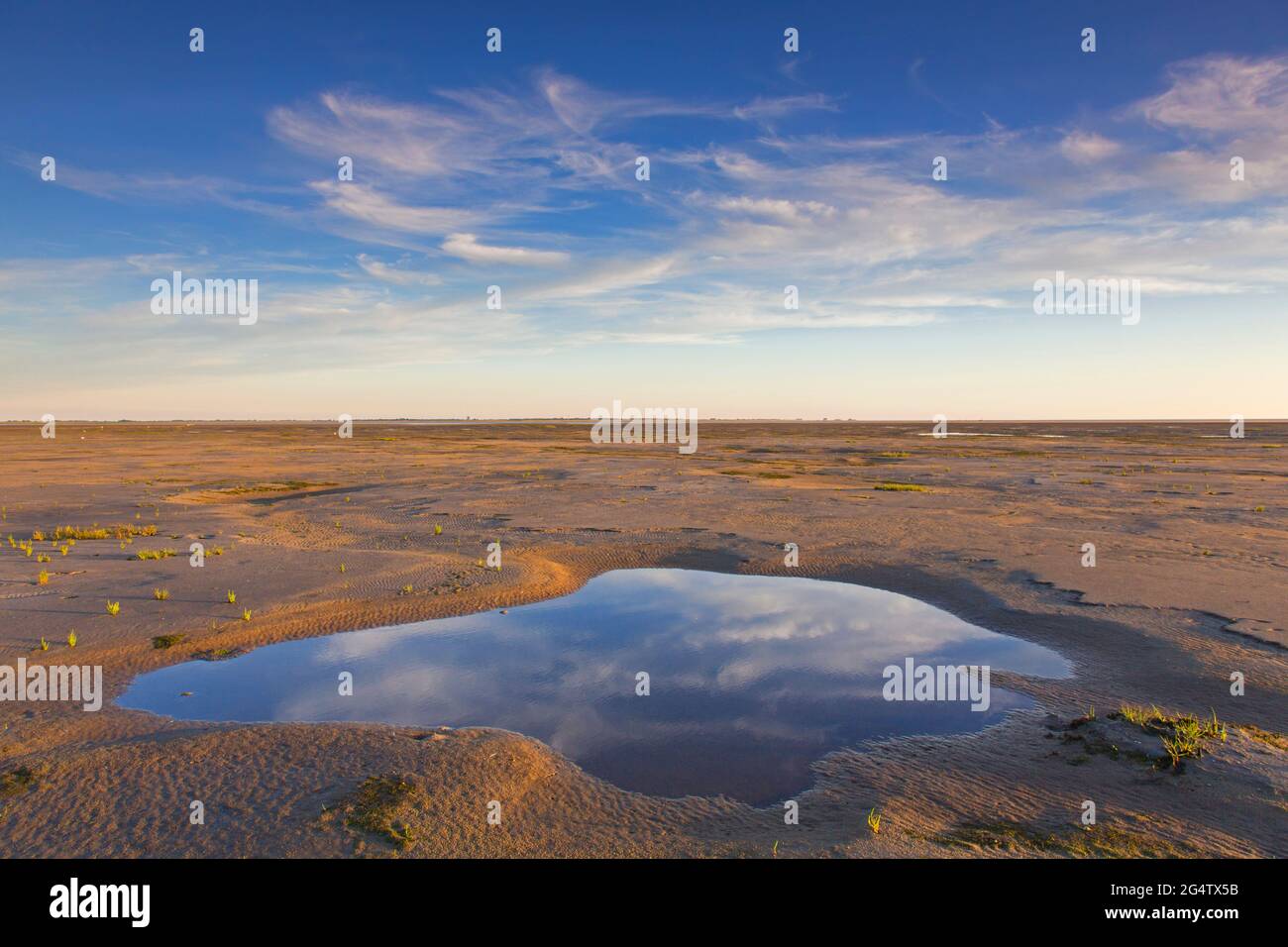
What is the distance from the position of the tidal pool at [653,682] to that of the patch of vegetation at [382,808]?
1776mm

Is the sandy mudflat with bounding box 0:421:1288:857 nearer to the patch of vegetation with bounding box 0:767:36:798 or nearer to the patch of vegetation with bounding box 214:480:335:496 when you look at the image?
the patch of vegetation with bounding box 0:767:36:798

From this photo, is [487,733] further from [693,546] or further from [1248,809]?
[693,546]

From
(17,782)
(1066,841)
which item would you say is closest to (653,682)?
(1066,841)

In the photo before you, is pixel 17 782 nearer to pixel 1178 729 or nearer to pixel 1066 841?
pixel 1066 841

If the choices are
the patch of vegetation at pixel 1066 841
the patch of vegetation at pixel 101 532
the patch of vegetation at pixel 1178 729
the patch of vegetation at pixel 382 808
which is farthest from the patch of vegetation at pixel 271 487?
the patch of vegetation at pixel 1178 729

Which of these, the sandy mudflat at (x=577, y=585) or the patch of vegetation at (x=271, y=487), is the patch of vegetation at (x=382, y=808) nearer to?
the sandy mudflat at (x=577, y=585)

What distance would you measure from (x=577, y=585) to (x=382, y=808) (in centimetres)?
968

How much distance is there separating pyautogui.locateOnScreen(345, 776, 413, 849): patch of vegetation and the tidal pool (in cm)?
178

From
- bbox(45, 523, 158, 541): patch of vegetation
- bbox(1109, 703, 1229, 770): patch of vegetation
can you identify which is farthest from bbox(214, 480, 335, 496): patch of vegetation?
bbox(1109, 703, 1229, 770): patch of vegetation

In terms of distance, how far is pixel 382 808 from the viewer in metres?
6.31

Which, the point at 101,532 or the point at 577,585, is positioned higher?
the point at 101,532

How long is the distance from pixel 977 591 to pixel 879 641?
389 centimetres

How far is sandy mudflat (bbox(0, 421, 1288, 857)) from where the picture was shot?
600cm

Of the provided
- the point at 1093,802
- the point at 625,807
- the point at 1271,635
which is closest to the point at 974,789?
the point at 1093,802
